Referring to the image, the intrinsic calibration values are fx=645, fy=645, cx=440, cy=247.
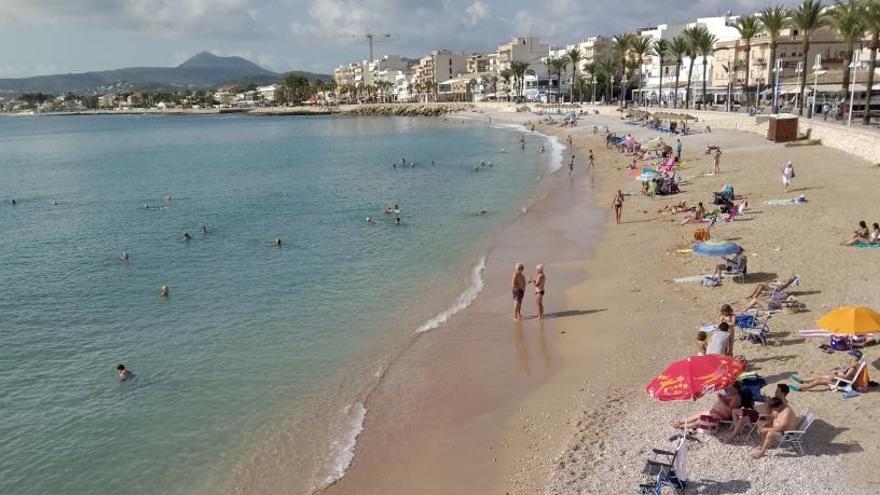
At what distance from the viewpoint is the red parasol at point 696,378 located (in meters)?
9.26

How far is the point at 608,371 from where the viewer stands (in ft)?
43.5

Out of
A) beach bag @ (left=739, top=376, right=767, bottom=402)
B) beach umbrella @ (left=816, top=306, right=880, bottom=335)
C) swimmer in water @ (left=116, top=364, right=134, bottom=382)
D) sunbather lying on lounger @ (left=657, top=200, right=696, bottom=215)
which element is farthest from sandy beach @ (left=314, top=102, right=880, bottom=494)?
swimmer in water @ (left=116, top=364, right=134, bottom=382)

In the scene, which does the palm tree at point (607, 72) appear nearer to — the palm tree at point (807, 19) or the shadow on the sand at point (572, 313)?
the palm tree at point (807, 19)

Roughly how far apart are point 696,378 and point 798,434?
1527 mm

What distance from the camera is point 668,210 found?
26578mm

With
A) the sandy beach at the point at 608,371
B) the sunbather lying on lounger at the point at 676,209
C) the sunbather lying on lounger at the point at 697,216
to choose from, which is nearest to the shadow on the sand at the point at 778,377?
the sandy beach at the point at 608,371

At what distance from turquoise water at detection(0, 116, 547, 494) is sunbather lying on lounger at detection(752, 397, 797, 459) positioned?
22.0 feet

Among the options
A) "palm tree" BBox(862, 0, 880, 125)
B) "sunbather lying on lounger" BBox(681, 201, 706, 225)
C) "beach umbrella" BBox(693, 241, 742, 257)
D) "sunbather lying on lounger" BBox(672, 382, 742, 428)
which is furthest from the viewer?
"palm tree" BBox(862, 0, 880, 125)

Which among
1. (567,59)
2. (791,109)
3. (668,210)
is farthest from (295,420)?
(567,59)

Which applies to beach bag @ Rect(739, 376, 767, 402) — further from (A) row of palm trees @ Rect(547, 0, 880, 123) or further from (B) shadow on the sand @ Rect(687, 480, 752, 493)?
(A) row of palm trees @ Rect(547, 0, 880, 123)

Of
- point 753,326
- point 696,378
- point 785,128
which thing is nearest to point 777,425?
point 696,378

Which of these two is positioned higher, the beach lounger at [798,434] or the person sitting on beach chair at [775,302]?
the person sitting on beach chair at [775,302]

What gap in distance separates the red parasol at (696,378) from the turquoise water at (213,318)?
561cm

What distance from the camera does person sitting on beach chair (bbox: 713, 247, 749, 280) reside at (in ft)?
55.4
